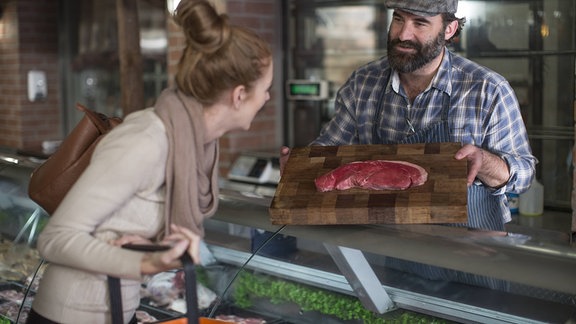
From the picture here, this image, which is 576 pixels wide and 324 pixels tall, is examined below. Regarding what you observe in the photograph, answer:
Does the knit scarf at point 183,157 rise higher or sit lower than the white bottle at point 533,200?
higher


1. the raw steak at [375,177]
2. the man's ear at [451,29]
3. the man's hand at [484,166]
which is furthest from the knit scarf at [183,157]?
the man's ear at [451,29]

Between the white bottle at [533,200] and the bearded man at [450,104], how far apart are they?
141 centimetres

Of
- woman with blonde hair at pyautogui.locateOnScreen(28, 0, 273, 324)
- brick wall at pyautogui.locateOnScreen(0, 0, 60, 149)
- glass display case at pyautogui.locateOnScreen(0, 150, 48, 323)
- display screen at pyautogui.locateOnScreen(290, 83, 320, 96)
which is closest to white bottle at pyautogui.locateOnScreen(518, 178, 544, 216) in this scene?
display screen at pyautogui.locateOnScreen(290, 83, 320, 96)

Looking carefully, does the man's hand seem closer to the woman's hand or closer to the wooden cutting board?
the wooden cutting board

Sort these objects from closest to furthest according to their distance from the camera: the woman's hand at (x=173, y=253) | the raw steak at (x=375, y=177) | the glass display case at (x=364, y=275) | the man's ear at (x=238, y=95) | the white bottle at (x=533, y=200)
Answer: the woman's hand at (x=173, y=253)
the man's ear at (x=238, y=95)
the glass display case at (x=364, y=275)
the raw steak at (x=375, y=177)
the white bottle at (x=533, y=200)

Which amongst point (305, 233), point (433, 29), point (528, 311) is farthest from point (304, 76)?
point (528, 311)

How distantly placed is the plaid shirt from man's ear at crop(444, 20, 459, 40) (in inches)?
2.5

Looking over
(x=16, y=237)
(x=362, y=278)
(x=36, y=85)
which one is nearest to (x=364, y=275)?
(x=362, y=278)

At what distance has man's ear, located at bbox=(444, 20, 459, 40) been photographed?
277 centimetres

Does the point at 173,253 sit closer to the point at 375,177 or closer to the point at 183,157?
the point at 183,157

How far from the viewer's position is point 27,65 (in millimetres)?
7277

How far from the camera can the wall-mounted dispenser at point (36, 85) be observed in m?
7.26

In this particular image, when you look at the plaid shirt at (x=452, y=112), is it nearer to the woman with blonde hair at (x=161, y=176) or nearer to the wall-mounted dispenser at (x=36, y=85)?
the woman with blonde hair at (x=161, y=176)

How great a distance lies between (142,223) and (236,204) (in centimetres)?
83
